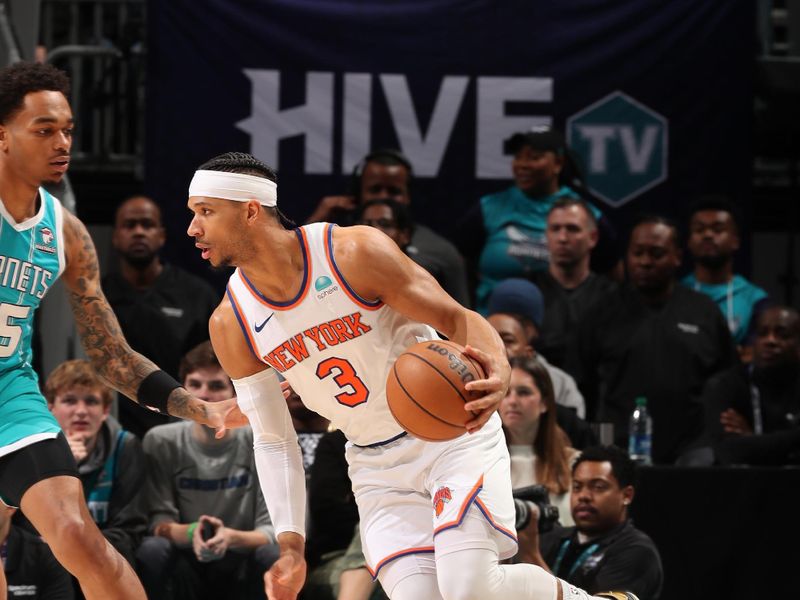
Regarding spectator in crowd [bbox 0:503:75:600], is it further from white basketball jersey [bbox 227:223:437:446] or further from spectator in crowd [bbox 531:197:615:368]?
spectator in crowd [bbox 531:197:615:368]

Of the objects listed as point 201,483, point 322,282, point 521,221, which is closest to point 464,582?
point 322,282

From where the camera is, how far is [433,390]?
4051mm

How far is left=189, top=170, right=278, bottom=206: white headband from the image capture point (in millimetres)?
4430

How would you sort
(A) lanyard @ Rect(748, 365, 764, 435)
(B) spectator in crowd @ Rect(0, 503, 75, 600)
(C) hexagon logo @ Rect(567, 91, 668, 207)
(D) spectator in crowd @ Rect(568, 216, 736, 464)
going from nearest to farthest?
(B) spectator in crowd @ Rect(0, 503, 75, 600) → (A) lanyard @ Rect(748, 365, 764, 435) → (D) spectator in crowd @ Rect(568, 216, 736, 464) → (C) hexagon logo @ Rect(567, 91, 668, 207)

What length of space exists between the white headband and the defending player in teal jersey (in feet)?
1.83

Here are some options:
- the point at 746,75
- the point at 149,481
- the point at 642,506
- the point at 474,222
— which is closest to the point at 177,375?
the point at 149,481

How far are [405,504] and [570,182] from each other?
4511mm

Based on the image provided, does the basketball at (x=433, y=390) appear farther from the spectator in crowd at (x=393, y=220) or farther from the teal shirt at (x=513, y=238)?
the teal shirt at (x=513, y=238)

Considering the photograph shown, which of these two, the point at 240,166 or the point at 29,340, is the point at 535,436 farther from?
the point at 29,340

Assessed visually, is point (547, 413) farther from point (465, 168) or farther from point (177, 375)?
point (465, 168)

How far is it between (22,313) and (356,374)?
1196 mm

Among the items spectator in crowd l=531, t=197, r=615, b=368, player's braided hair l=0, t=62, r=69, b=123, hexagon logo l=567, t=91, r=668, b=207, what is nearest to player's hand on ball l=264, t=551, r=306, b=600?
player's braided hair l=0, t=62, r=69, b=123

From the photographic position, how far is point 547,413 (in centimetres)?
651

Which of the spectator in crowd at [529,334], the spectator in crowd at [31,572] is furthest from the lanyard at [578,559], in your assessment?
the spectator in crowd at [31,572]
